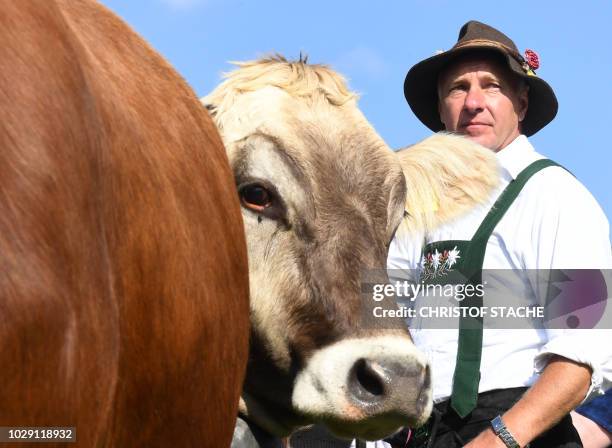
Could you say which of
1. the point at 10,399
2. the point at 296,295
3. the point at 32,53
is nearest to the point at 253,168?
the point at 296,295

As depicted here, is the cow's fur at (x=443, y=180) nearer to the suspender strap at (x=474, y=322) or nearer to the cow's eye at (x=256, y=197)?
the suspender strap at (x=474, y=322)

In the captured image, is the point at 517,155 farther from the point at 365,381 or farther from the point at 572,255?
the point at 365,381

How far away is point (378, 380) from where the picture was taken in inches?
113

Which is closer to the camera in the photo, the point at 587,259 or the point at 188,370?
the point at 188,370

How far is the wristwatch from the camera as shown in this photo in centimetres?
362

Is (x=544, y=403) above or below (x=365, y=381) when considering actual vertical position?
below

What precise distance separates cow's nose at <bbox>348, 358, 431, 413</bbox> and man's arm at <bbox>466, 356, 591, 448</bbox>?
2.78ft

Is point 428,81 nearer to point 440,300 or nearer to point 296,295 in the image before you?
point 440,300

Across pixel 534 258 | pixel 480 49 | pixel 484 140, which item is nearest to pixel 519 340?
pixel 534 258

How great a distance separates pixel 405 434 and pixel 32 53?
105 inches

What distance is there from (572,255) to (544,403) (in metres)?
0.56

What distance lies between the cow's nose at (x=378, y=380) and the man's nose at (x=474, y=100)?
1.87 metres

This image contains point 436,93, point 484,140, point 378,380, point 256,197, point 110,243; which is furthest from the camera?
point 436,93

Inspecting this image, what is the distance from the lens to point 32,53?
1728 mm
